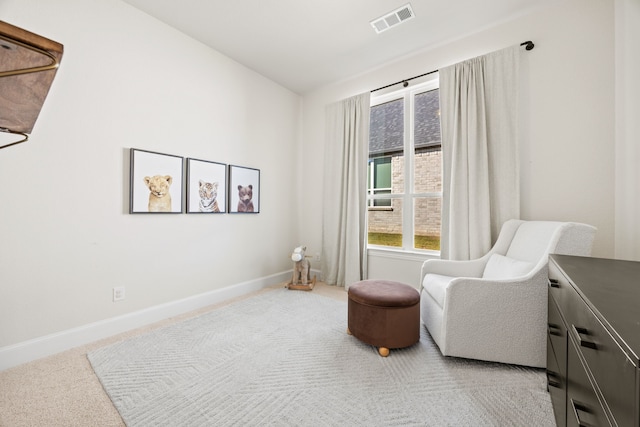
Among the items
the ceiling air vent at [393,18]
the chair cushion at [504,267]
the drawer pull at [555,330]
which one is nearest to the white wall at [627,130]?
the chair cushion at [504,267]

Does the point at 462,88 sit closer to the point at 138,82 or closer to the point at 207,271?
the point at 138,82

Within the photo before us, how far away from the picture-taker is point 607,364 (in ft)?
1.94

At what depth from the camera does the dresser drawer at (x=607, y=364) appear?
0.49 m

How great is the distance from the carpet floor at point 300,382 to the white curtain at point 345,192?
1.38 m

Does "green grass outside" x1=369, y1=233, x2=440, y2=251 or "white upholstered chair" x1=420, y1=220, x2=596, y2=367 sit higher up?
"green grass outside" x1=369, y1=233, x2=440, y2=251

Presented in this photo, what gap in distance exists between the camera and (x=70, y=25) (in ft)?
6.40

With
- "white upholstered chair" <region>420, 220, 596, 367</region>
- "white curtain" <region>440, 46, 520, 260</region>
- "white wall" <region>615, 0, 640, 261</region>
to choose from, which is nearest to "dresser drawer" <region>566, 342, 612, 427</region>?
"white upholstered chair" <region>420, 220, 596, 367</region>

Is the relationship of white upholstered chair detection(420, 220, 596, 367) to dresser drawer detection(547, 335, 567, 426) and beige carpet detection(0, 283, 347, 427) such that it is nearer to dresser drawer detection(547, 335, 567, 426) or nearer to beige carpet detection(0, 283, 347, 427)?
dresser drawer detection(547, 335, 567, 426)

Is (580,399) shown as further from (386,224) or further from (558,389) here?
(386,224)

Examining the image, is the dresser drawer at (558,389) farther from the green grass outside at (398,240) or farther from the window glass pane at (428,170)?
the window glass pane at (428,170)

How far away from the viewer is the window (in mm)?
3033

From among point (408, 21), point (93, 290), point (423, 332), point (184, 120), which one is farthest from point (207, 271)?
point (408, 21)

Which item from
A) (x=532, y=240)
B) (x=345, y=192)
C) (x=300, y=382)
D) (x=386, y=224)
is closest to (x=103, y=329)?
(x=300, y=382)

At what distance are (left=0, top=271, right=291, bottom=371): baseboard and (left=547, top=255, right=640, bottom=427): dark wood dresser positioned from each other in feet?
9.10
